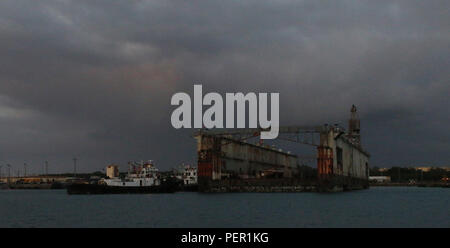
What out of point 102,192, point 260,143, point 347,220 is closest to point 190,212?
point 347,220

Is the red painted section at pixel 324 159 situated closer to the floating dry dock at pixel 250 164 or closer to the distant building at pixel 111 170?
the floating dry dock at pixel 250 164

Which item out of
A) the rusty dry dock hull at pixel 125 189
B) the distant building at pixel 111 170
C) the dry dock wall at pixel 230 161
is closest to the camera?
the dry dock wall at pixel 230 161

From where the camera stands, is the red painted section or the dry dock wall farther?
the dry dock wall

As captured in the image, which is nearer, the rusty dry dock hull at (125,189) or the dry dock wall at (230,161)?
the dry dock wall at (230,161)

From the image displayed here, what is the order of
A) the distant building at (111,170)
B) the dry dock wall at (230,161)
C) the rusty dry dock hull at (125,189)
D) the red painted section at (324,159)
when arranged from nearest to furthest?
the red painted section at (324,159)
the dry dock wall at (230,161)
the rusty dry dock hull at (125,189)
the distant building at (111,170)

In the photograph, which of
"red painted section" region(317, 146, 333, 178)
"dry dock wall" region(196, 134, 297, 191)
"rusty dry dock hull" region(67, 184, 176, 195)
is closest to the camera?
"red painted section" region(317, 146, 333, 178)

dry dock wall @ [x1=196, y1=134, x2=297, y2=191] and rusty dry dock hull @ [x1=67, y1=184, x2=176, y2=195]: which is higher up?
dry dock wall @ [x1=196, y1=134, x2=297, y2=191]

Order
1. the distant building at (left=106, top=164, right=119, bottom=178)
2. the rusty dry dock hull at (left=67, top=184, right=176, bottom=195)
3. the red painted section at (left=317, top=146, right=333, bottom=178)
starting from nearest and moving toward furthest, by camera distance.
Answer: the red painted section at (left=317, top=146, right=333, bottom=178) → the rusty dry dock hull at (left=67, top=184, right=176, bottom=195) → the distant building at (left=106, top=164, right=119, bottom=178)

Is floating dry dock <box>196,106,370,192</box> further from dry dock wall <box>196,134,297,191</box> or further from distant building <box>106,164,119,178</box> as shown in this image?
distant building <box>106,164,119,178</box>

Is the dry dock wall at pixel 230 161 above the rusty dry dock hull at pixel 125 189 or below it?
above

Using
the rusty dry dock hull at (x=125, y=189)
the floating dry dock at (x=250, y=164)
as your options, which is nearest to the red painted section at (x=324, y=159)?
the floating dry dock at (x=250, y=164)

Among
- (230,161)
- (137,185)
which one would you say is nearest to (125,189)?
(137,185)

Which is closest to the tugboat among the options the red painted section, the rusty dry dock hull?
the rusty dry dock hull

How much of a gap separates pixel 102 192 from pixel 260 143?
140 ft
